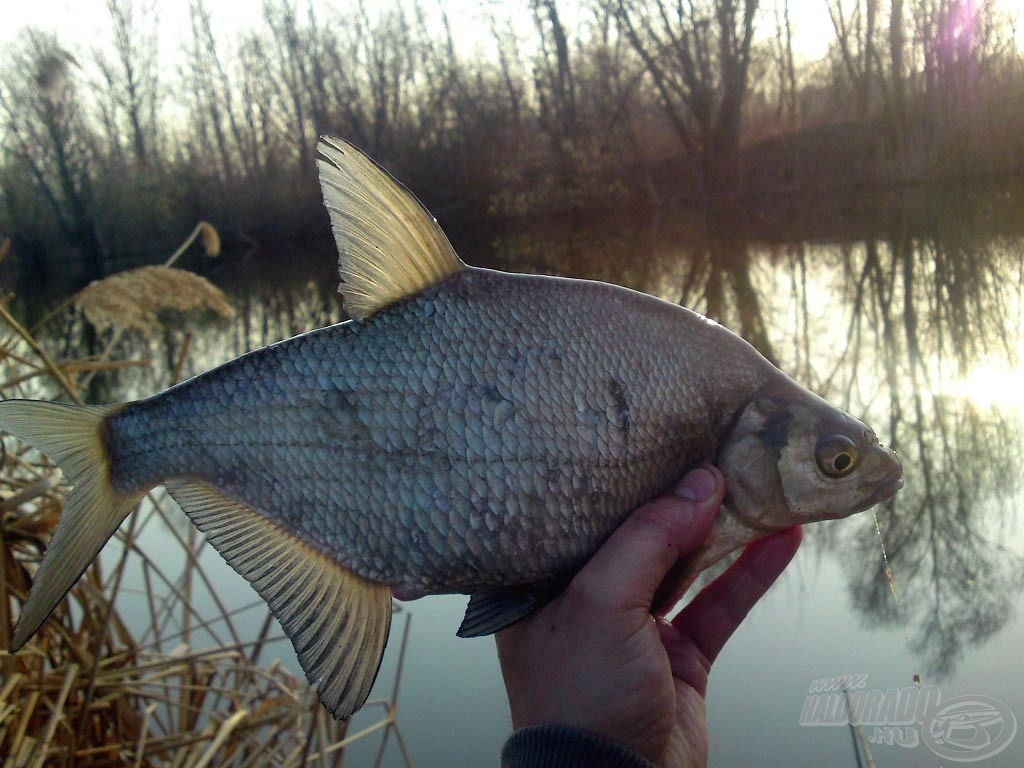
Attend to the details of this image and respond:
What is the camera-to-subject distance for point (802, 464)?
4.75ft

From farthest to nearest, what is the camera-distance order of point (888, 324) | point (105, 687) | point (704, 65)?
point (704, 65)
point (888, 324)
point (105, 687)

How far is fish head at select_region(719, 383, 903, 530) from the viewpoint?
1.44m

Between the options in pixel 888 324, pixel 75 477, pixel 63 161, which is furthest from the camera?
pixel 63 161

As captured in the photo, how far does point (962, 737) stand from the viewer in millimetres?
2627

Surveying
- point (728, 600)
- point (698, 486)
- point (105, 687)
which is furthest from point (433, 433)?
point (105, 687)

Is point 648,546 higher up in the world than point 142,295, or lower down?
lower down

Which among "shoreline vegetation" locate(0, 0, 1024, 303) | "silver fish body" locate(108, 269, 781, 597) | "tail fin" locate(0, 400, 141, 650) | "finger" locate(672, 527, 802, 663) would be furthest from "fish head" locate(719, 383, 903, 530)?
"shoreline vegetation" locate(0, 0, 1024, 303)

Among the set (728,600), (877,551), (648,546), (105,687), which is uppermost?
(648,546)

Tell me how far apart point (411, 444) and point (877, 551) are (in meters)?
3.70

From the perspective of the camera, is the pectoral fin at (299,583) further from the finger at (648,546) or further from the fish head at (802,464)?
the fish head at (802,464)

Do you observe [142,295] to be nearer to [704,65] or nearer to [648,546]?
[648,546]

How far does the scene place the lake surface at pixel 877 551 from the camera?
2.95 meters

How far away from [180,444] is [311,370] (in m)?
0.26

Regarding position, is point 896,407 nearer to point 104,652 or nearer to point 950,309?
point 950,309
